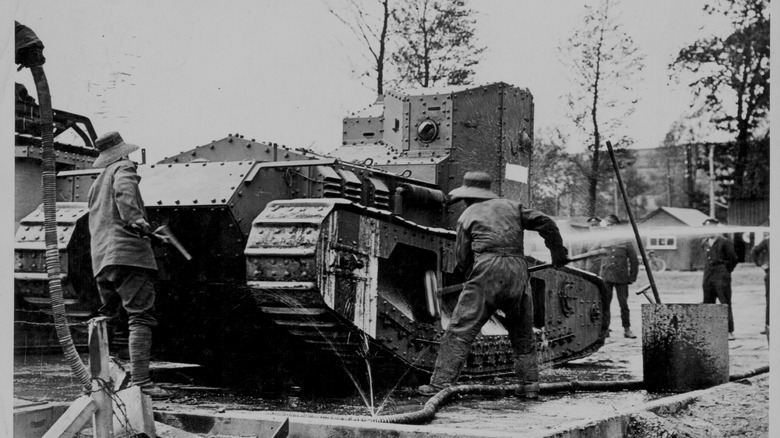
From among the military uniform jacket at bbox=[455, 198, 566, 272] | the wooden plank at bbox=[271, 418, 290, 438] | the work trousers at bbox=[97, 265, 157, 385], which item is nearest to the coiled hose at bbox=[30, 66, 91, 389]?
the wooden plank at bbox=[271, 418, 290, 438]

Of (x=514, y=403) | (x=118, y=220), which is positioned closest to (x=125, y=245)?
(x=118, y=220)

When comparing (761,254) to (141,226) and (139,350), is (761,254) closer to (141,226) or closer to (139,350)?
(139,350)

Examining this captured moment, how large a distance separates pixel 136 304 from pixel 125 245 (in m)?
0.41

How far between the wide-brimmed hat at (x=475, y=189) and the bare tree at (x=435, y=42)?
1.17m

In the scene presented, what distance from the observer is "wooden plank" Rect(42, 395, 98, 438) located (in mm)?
4655

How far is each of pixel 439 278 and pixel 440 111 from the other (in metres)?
1.77

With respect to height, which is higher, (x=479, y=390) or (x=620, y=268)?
(x=620, y=268)

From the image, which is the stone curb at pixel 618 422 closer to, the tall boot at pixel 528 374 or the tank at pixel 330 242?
the tall boot at pixel 528 374

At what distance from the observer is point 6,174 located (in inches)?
196

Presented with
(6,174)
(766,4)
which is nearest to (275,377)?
(6,174)

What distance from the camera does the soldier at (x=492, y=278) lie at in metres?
7.15

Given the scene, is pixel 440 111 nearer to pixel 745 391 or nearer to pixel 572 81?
pixel 572 81

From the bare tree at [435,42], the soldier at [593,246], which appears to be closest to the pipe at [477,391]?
the bare tree at [435,42]

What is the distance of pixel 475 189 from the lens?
757 centimetres
